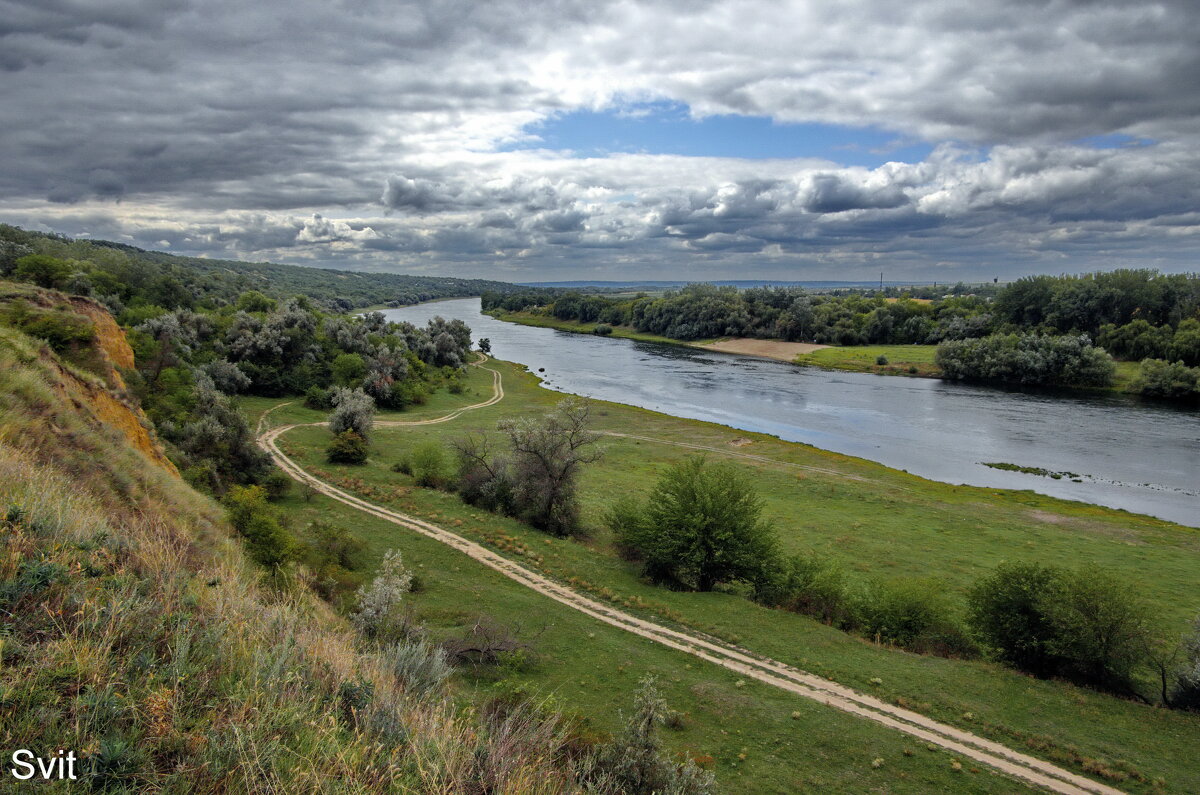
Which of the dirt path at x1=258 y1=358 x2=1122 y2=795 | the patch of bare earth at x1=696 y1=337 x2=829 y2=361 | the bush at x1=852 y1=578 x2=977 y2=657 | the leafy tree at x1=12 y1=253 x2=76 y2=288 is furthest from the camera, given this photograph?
the patch of bare earth at x1=696 y1=337 x2=829 y2=361

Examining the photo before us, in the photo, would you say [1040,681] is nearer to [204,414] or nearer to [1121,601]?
[1121,601]

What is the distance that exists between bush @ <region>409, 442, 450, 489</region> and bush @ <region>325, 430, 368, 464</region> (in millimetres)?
3342

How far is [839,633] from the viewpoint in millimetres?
20562

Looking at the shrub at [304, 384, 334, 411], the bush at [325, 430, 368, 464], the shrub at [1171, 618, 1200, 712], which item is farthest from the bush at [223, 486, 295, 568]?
the shrub at [304, 384, 334, 411]

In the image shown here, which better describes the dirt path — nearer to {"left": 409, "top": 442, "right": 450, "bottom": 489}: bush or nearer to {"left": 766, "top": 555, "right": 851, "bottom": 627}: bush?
{"left": 766, "top": 555, "right": 851, "bottom": 627}: bush

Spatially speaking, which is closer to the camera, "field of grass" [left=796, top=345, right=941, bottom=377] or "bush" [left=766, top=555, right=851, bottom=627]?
"bush" [left=766, top=555, right=851, bottom=627]

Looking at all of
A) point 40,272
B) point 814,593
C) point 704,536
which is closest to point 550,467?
point 704,536

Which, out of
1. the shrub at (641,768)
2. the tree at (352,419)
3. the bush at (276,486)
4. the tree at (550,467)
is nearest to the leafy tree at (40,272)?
the tree at (352,419)

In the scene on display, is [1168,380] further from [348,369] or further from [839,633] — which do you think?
[348,369]

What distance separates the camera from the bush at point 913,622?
20656mm

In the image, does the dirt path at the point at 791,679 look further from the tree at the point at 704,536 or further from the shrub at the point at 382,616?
the shrub at the point at 382,616

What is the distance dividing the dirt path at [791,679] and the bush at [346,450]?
971 cm

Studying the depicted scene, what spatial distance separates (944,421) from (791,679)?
5517 cm

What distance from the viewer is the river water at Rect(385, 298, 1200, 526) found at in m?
44.6
